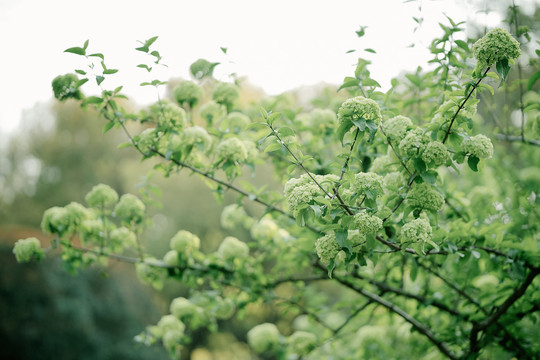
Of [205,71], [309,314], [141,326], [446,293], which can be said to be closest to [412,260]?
[446,293]

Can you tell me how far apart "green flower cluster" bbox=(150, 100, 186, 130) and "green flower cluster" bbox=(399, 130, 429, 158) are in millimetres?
1255

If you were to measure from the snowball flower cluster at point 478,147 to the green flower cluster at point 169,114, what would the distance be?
1470 millimetres

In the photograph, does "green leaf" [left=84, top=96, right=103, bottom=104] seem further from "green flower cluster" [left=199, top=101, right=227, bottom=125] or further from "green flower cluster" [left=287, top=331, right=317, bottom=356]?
"green flower cluster" [left=287, top=331, right=317, bottom=356]

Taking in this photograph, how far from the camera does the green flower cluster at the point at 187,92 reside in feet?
8.61

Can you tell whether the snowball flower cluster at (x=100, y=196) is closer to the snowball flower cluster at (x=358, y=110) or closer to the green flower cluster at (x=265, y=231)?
the green flower cluster at (x=265, y=231)

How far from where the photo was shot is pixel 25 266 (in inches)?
311

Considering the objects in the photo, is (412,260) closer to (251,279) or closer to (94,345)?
(251,279)

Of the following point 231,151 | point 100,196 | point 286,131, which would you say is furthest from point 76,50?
point 286,131

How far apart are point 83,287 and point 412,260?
25.0 ft

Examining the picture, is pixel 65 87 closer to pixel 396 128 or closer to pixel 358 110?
pixel 358 110

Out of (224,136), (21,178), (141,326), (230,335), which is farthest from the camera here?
(21,178)

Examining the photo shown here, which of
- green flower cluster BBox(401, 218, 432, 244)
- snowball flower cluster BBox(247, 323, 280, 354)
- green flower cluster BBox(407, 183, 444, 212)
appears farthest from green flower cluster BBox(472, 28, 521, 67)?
snowball flower cluster BBox(247, 323, 280, 354)

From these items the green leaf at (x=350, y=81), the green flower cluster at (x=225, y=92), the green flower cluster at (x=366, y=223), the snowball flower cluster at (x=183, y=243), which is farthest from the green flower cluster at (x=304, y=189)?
the snowball flower cluster at (x=183, y=243)

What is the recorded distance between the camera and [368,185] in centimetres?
152
